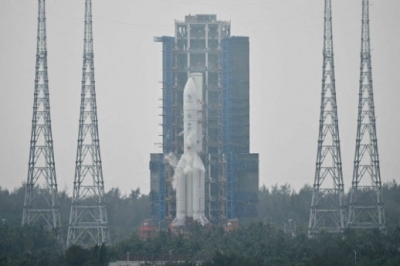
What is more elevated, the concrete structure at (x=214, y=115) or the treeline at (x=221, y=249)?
the concrete structure at (x=214, y=115)

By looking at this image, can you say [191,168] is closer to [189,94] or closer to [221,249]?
[189,94]

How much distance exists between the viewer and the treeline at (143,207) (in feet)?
518

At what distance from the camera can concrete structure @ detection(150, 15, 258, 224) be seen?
14112 centimetres

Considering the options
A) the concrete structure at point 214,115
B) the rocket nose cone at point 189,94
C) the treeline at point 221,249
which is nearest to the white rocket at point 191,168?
the rocket nose cone at point 189,94

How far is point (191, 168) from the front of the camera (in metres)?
138

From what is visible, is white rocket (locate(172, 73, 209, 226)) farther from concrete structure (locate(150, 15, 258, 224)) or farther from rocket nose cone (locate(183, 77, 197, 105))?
concrete structure (locate(150, 15, 258, 224))

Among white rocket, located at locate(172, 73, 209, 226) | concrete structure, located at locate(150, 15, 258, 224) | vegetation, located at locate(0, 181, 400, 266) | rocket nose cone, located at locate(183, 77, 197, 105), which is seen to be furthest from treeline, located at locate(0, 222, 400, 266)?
rocket nose cone, located at locate(183, 77, 197, 105)

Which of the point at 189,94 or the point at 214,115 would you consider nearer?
the point at 189,94

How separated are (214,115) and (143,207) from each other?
28277 millimetres

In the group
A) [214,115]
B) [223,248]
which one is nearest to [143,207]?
[214,115]

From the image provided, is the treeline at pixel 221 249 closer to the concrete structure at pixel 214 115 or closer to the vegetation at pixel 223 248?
the vegetation at pixel 223 248

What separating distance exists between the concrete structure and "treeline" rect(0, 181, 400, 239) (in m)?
9.13

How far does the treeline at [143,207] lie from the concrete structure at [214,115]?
29.9 feet

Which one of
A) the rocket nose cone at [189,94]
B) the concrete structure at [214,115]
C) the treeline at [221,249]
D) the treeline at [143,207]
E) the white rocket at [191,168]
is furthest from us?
the treeline at [143,207]
